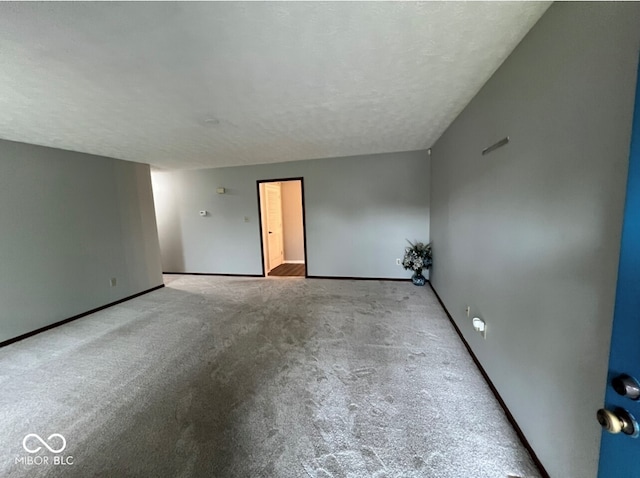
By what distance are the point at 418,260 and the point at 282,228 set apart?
12.3 feet

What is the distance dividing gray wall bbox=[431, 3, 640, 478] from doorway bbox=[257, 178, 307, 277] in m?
4.10

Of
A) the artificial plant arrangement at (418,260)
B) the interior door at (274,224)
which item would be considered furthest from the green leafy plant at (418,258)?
the interior door at (274,224)

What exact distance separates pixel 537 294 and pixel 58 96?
11.5 ft

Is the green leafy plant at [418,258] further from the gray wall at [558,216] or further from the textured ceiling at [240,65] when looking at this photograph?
the gray wall at [558,216]

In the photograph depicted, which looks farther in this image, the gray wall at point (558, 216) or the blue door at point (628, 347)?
the gray wall at point (558, 216)

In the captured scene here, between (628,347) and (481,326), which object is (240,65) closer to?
(628,347)

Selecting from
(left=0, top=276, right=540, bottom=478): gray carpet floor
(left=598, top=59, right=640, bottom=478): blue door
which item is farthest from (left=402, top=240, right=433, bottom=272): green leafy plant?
(left=598, top=59, right=640, bottom=478): blue door

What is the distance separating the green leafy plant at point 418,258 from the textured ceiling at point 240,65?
2.20m

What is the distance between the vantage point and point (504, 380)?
1652 millimetres

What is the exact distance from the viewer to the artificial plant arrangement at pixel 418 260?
4.27 metres

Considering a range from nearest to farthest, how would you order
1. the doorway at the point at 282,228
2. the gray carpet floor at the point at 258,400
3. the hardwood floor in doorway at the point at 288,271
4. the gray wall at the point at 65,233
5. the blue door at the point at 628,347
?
the blue door at the point at 628,347
the gray carpet floor at the point at 258,400
the gray wall at the point at 65,233
the doorway at the point at 282,228
the hardwood floor in doorway at the point at 288,271

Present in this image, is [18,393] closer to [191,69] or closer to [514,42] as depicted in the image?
[191,69]

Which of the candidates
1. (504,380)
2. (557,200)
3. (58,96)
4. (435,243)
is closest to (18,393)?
(58,96)

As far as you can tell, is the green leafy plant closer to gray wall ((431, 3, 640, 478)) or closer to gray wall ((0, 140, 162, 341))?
gray wall ((431, 3, 640, 478))
